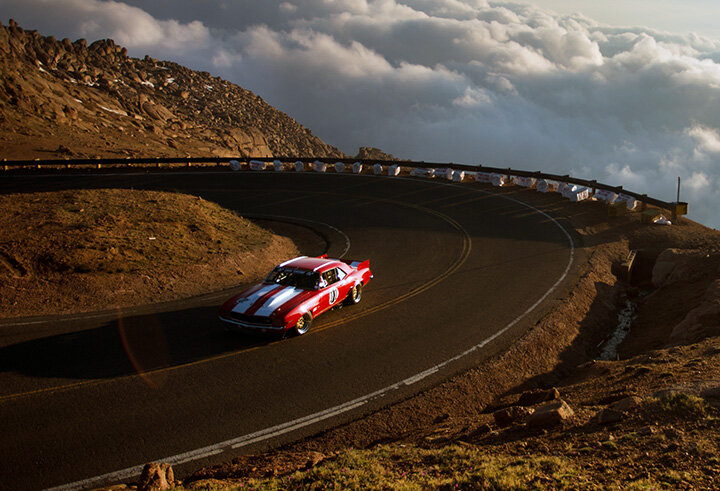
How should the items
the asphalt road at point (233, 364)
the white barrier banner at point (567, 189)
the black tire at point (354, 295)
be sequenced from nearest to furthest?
the asphalt road at point (233, 364)
the black tire at point (354, 295)
the white barrier banner at point (567, 189)

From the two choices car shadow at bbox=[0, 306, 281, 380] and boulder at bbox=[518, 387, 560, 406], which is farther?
car shadow at bbox=[0, 306, 281, 380]

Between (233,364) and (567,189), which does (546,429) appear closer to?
(233,364)

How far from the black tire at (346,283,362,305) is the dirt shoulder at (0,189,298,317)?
492 centimetres

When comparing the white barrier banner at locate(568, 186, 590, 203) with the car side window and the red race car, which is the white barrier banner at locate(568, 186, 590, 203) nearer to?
the red race car

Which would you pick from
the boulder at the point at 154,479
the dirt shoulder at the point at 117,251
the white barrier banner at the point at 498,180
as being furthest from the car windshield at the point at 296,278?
the white barrier banner at the point at 498,180

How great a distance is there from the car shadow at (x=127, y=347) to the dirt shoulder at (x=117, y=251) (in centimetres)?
229

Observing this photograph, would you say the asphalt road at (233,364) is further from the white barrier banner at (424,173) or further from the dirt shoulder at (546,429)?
the white barrier banner at (424,173)

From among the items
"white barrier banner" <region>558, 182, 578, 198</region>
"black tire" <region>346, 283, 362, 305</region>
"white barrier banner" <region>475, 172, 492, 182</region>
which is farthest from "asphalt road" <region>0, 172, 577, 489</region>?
"white barrier banner" <region>475, 172, 492, 182</region>

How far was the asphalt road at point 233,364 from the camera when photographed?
387 inches

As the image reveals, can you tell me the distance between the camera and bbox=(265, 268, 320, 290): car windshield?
15.8 meters

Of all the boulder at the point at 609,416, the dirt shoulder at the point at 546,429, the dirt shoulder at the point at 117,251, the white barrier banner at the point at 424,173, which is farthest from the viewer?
the white barrier banner at the point at 424,173

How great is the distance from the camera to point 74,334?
1441cm

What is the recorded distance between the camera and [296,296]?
1509cm

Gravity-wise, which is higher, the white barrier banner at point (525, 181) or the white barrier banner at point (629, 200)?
the white barrier banner at point (525, 181)
